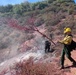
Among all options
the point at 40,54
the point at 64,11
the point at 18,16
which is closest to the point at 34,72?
the point at 40,54

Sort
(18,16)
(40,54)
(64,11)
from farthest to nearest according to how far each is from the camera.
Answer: (18,16) < (64,11) < (40,54)

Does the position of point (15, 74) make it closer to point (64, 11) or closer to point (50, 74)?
point (50, 74)

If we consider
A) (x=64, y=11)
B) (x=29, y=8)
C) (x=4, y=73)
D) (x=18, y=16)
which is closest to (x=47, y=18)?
(x=64, y=11)

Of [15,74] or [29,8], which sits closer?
[15,74]

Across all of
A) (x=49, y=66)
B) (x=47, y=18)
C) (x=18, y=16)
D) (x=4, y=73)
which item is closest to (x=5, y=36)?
(x=47, y=18)

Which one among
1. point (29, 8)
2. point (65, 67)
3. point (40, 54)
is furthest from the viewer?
point (29, 8)

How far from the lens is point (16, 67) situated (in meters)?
14.1

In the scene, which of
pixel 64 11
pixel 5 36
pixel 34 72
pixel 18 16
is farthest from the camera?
pixel 18 16

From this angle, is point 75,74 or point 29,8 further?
point 29,8

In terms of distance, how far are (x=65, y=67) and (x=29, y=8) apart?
30228 millimetres

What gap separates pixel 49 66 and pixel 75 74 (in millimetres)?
1491

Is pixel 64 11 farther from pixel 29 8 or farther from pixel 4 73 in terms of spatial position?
pixel 4 73

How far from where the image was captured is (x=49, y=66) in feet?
45.2

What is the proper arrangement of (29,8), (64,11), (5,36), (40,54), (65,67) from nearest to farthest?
(65,67) < (40,54) < (5,36) < (64,11) < (29,8)
